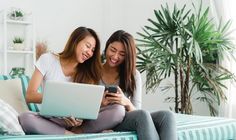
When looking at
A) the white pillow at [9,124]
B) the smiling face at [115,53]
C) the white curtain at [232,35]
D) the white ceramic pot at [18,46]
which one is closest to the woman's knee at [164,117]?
the smiling face at [115,53]

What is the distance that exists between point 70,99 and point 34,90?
47 cm

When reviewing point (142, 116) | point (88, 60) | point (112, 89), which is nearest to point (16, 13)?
point (88, 60)

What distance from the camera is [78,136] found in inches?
67.4

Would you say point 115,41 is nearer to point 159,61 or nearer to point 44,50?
point 159,61

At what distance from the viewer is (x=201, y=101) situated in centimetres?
402

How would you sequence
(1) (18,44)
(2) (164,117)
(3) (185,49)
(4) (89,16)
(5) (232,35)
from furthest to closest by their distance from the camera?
(4) (89,16), (1) (18,44), (5) (232,35), (3) (185,49), (2) (164,117)

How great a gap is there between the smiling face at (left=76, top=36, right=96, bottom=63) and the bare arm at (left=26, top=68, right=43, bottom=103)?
0.82 feet

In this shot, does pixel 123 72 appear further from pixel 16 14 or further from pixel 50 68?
pixel 16 14

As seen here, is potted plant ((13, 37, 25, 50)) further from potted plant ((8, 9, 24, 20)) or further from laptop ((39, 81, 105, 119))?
laptop ((39, 81, 105, 119))

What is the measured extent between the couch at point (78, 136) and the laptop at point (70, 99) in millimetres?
132

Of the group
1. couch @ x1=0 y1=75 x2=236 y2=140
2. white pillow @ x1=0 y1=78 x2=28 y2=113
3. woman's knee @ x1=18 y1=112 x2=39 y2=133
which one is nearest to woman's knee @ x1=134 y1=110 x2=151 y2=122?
couch @ x1=0 y1=75 x2=236 y2=140

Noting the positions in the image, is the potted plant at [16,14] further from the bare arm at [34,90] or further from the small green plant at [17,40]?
the bare arm at [34,90]

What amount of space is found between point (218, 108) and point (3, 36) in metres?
2.44

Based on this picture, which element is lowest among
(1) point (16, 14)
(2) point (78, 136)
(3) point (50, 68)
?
(2) point (78, 136)
